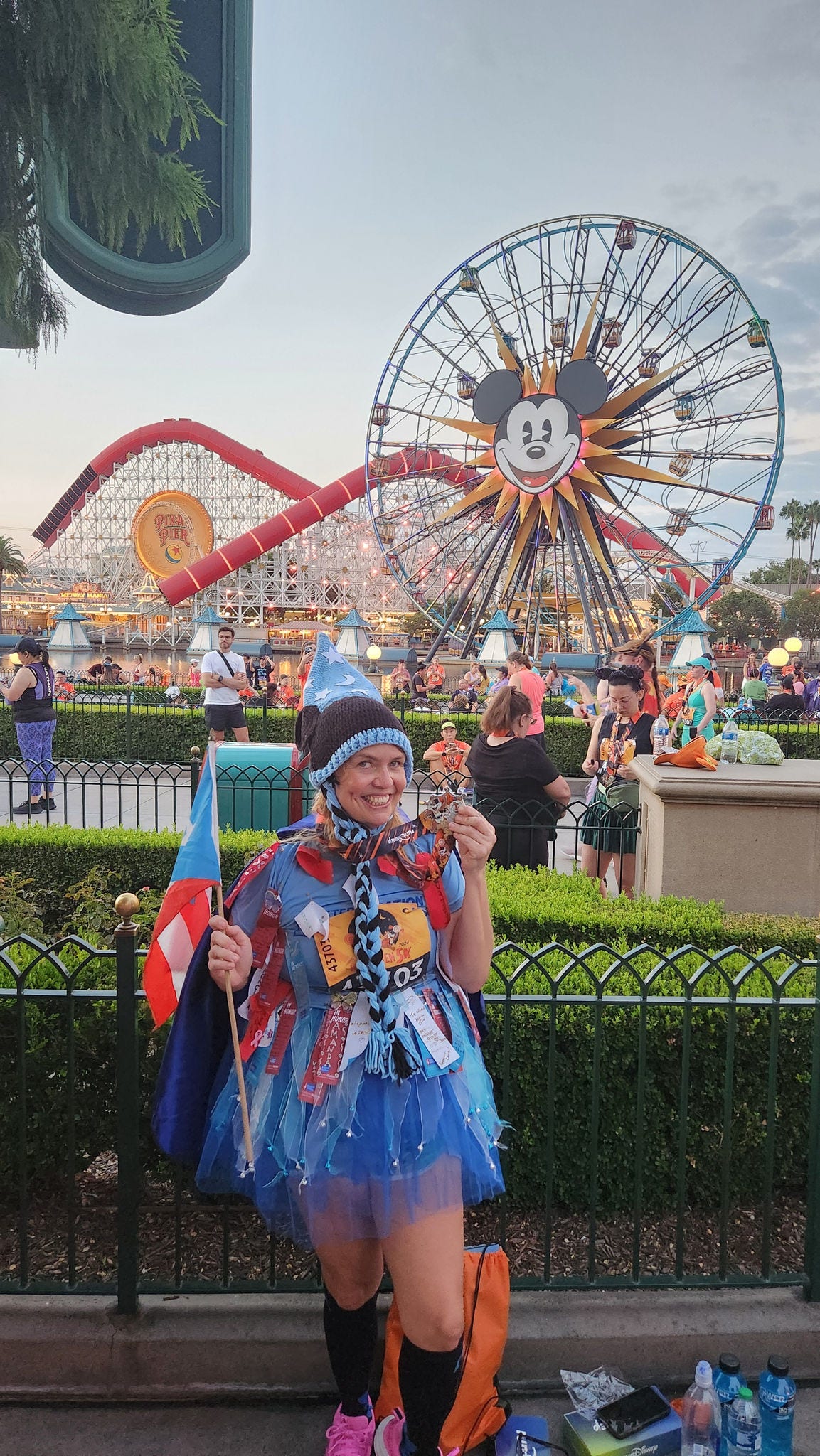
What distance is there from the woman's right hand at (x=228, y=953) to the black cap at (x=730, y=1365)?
4.76 ft

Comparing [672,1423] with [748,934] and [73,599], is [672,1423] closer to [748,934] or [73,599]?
[748,934]

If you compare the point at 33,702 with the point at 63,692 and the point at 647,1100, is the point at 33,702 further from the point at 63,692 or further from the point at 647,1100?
the point at 647,1100

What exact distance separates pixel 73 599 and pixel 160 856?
56.0 metres

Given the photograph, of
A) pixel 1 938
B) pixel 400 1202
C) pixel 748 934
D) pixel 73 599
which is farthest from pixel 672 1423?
pixel 73 599

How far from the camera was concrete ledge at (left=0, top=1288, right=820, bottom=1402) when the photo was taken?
86.7 inches

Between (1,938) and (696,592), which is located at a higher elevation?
(696,592)

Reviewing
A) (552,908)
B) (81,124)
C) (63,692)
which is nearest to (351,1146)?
(552,908)

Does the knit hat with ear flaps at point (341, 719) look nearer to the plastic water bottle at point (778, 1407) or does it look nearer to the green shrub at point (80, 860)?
the plastic water bottle at point (778, 1407)

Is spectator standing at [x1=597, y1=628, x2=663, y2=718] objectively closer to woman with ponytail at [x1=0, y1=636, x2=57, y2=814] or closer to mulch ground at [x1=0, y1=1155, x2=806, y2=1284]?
mulch ground at [x1=0, y1=1155, x2=806, y2=1284]

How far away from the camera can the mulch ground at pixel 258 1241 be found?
2504 mm

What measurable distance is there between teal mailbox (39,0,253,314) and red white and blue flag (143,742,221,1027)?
4218 mm

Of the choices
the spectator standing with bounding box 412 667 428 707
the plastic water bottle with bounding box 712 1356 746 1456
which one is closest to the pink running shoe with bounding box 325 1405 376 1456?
the plastic water bottle with bounding box 712 1356 746 1456

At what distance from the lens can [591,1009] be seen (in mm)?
2693

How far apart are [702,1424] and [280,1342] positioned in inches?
41.0
